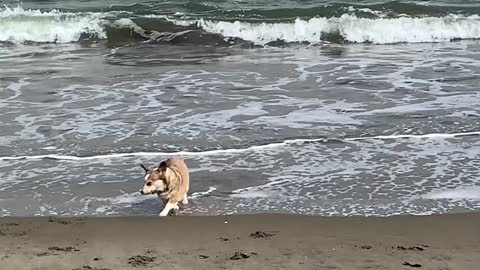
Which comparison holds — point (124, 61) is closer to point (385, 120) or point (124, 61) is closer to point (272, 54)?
point (272, 54)

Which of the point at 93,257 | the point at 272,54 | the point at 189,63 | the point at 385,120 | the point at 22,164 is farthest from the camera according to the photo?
the point at 272,54

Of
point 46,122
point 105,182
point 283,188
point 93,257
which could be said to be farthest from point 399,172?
point 46,122

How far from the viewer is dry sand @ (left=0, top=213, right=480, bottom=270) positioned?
13.7ft

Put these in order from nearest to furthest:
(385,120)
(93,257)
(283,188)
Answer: (93,257), (283,188), (385,120)

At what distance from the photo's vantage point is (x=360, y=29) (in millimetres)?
15680

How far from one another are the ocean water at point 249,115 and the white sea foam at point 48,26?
0.20 feet

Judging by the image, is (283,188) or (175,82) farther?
(175,82)

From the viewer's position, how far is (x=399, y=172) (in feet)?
20.2

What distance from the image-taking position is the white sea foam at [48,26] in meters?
15.6

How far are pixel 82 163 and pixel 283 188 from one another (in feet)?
6.19

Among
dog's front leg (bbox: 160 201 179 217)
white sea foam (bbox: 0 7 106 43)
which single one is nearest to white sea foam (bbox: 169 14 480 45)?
white sea foam (bbox: 0 7 106 43)

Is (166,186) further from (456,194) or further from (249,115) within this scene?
(249,115)

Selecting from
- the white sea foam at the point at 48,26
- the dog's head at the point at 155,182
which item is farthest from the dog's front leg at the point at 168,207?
the white sea foam at the point at 48,26

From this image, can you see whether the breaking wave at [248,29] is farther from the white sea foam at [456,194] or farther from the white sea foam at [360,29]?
the white sea foam at [456,194]
